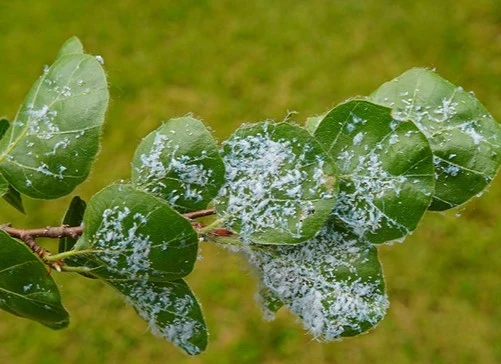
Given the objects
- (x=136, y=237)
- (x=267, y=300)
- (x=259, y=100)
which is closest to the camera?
(x=136, y=237)

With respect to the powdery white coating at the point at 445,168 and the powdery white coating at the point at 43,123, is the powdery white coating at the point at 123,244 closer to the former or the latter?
the powdery white coating at the point at 43,123

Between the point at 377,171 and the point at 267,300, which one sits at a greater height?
the point at 377,171

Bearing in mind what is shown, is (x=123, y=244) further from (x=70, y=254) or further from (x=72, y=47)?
(x=72, y=47)

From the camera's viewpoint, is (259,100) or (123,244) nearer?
(123,244)

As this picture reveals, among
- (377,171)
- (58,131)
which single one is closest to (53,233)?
(58,131)

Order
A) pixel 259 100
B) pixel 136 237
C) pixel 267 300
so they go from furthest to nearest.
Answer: pixel 259 100, pixel 267 300, pixel 136 237

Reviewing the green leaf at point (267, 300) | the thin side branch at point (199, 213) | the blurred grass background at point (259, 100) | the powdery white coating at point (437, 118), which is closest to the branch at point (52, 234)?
the thin side branch at point (199, 213)
